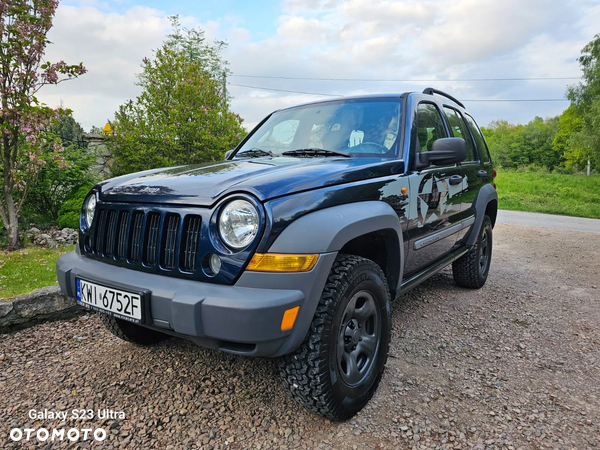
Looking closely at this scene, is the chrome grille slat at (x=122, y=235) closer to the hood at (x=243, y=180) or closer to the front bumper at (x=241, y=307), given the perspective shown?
the hood at (x=243, y=180)

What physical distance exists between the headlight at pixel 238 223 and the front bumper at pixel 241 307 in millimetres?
158

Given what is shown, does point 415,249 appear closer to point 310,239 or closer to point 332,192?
point 332,192

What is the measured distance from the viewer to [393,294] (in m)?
2.44

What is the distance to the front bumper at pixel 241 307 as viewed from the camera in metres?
1.57

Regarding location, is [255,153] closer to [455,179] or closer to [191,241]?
[191,241]

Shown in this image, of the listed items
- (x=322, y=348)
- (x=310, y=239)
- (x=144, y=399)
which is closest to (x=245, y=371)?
(x=144, y=399)

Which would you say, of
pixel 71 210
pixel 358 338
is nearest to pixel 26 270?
pixel 71 210

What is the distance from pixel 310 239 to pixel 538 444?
1.43m

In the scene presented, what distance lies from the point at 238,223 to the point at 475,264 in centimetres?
313

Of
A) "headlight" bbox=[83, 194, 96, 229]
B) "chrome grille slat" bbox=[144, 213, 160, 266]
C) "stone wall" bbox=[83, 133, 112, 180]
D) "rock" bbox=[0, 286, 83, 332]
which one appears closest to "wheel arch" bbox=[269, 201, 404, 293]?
"chrome grille slat" bbox=[144, 213, 160, 266]

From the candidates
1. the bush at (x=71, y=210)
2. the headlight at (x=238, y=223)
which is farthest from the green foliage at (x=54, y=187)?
the headlight at (x=238, y=223)

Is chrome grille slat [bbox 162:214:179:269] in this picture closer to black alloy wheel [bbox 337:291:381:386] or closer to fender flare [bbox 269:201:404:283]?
fender flare [bbox 269:201:404:283]

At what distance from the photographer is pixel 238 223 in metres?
1.72

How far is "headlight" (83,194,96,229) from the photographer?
2307 millimetres
